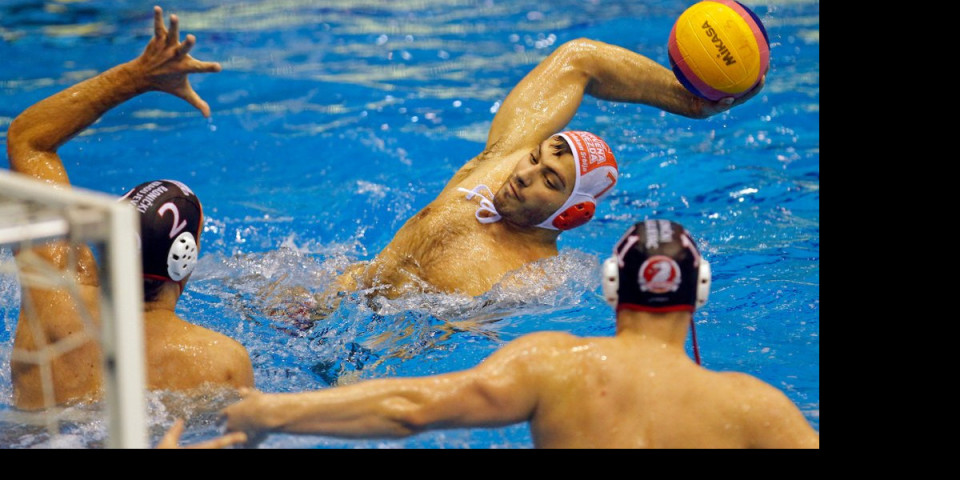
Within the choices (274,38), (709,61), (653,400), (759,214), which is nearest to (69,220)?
(653,400)

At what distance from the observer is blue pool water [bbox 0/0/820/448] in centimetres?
452

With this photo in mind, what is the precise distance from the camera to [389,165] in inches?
279

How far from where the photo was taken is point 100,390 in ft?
11.2

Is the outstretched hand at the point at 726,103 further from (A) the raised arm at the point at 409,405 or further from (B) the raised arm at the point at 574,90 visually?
(A) the raised arm at the point at 409,405

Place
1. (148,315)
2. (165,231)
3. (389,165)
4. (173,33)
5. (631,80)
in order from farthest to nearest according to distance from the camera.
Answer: (389,165), (631,80), (173,33), (148,315), (165,231)

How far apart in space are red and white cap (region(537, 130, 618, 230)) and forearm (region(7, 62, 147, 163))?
75.6 inches

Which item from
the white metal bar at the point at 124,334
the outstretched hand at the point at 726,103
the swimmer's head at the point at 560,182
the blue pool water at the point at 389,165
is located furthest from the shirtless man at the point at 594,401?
the outstretched hand at the point at 726,103

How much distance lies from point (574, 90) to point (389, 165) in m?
2.08

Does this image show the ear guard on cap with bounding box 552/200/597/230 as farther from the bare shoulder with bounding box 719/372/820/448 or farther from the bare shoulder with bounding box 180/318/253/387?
the bare shoulder with bounding box 719/372/820/448

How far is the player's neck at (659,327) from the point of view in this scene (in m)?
2.75

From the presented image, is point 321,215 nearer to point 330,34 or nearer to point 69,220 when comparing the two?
point 330,34

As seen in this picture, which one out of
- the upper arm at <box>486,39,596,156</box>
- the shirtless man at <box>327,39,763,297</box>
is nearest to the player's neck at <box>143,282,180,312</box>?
the shirtless man at <box>327,39,763,297</box>

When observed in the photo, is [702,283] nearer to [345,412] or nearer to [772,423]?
[772,423]

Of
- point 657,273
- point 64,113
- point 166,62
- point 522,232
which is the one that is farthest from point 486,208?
point 657,273
